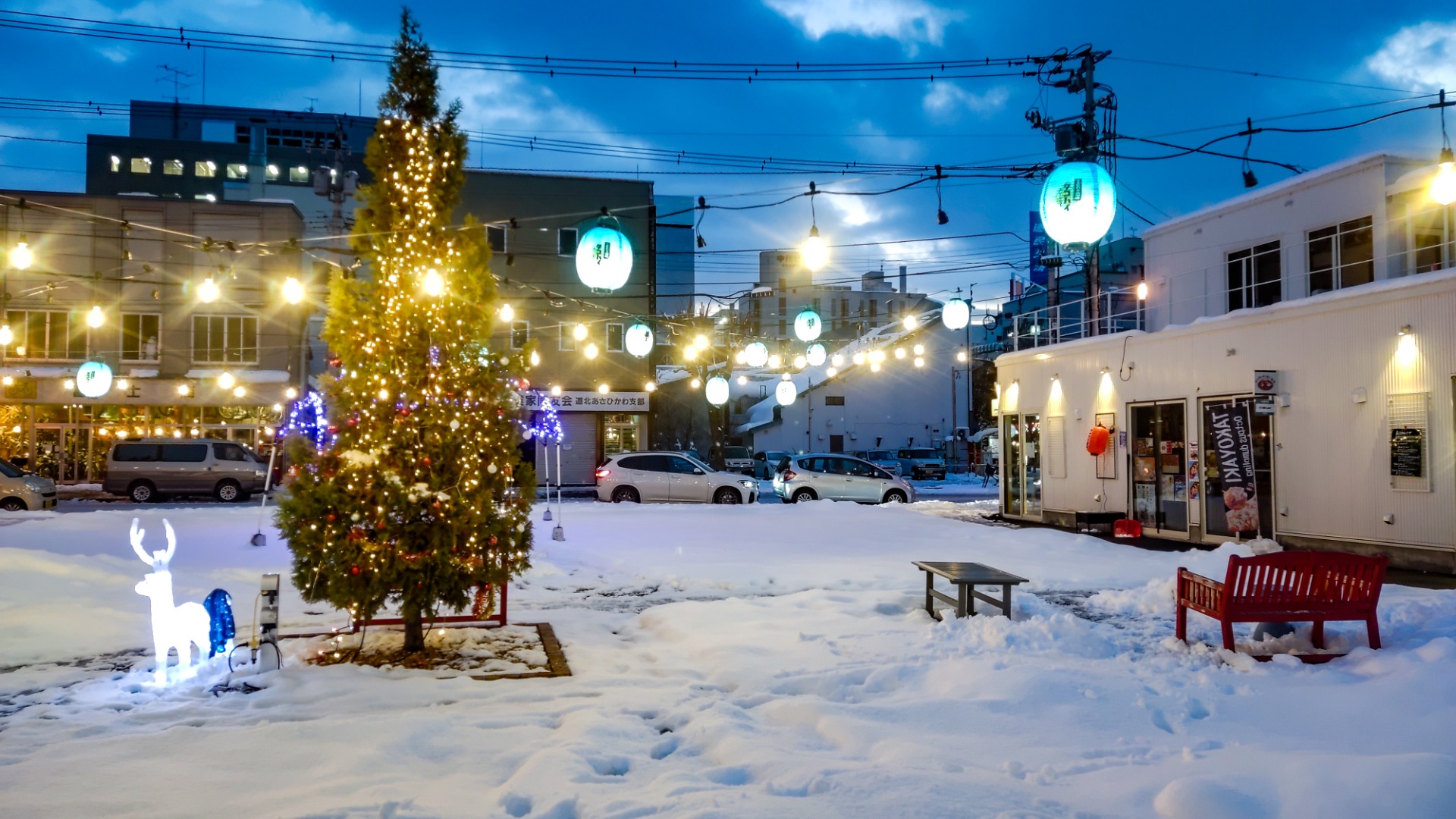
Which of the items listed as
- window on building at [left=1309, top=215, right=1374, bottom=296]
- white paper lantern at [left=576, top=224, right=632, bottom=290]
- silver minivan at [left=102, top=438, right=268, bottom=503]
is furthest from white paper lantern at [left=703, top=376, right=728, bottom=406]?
white paper lantern at [left=576, top=224, right=632, bottom=290]

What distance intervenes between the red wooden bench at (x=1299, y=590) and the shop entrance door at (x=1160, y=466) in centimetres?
1009

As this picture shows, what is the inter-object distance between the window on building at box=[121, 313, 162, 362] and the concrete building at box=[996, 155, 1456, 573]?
3031 centimetres

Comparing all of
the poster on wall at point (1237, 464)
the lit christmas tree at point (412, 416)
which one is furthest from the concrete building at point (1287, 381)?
the lit christmas tree at point (412, 416)

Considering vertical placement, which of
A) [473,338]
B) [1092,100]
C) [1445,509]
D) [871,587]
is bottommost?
[871,587]

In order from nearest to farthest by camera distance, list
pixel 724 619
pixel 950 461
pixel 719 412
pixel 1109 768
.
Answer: pixel 1109 768 < pixel 724 619 < pixel 719 412 < pixel 950 461

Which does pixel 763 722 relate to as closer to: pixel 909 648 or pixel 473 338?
pixel 909 648

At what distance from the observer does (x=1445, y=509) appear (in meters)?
12.2

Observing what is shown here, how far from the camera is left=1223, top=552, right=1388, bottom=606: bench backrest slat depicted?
721 centimetres

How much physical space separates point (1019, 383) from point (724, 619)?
51.7 feet

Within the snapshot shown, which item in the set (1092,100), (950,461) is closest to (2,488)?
(1092,100)

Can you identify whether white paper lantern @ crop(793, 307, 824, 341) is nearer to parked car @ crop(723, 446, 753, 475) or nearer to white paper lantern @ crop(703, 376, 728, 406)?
white paper lantern @ crop(703, 376, 728, 406)

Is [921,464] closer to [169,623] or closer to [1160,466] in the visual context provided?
[1160,466]

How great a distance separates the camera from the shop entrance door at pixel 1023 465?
2164cm

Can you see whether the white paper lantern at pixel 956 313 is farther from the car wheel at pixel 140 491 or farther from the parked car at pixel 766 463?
the car wheel at pixel 140 491
